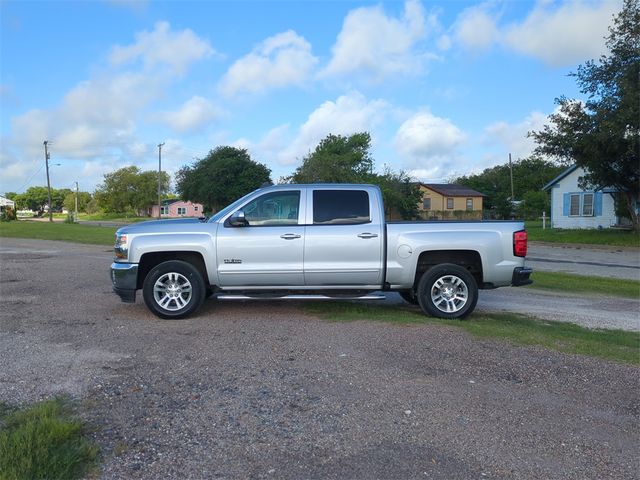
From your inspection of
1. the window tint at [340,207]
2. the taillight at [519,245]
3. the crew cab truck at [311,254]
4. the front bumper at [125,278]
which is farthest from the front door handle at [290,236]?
the taillight at [519,245]

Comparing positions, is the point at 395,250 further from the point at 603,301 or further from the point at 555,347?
the point at 603,301

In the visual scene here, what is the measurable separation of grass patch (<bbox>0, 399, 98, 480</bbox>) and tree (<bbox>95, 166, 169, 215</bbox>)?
4068 inches

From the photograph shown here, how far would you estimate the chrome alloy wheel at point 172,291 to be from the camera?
763cm

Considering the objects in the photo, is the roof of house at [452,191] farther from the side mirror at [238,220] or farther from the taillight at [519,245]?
the side mirror at [238,220]

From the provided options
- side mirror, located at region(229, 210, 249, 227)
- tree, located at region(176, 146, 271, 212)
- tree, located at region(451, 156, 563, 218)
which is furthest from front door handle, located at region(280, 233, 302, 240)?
tree, located at region(451, 156, 563, 218)

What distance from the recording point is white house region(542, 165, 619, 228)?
36.1 metres

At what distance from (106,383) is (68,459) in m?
1.53

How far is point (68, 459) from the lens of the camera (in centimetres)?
334

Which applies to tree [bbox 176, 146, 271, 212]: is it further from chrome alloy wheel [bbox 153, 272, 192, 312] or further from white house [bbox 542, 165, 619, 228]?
chrome alloy wheel [bbox 153, 272, 192, 312]

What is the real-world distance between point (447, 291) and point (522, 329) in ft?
3.66

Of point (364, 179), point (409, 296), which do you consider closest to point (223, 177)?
point (364, 179)

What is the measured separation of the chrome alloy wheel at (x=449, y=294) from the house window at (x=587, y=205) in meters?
33.3

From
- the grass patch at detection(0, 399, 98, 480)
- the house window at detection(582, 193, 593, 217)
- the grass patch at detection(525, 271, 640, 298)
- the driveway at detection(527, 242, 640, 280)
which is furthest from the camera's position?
the house window at detection(582, 193, 593, 217)

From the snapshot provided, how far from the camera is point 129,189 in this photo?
104688mm
